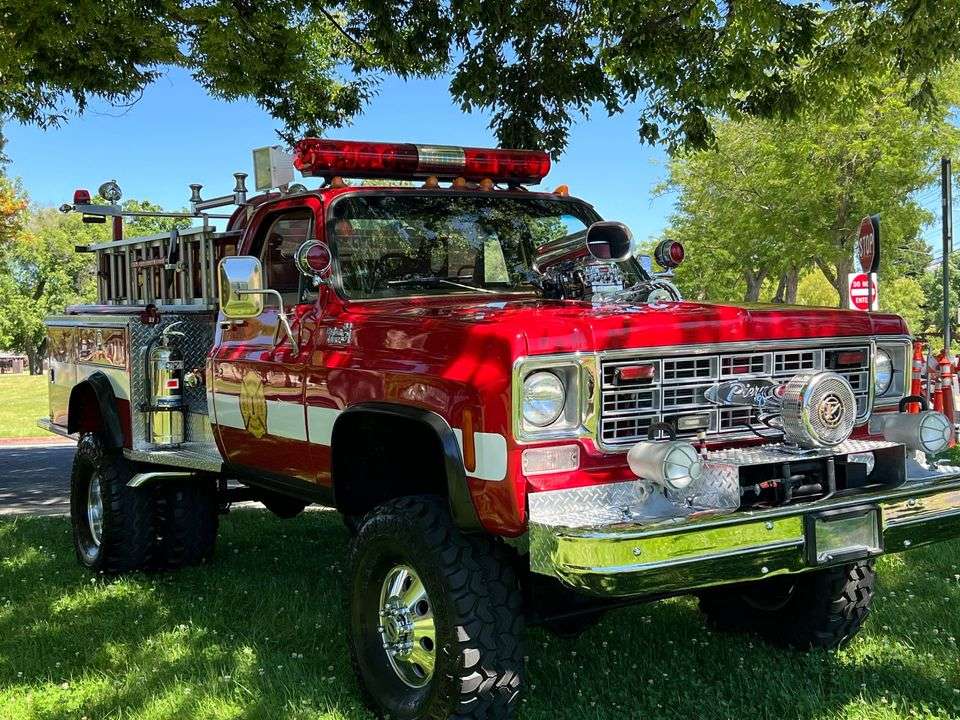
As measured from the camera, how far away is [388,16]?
9.22 metres

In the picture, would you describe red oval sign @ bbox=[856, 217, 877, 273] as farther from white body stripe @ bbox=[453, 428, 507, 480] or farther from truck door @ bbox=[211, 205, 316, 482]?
truck door @ bbox=[211, 205, 316, 482]

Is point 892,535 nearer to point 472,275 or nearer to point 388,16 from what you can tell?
point 472,275

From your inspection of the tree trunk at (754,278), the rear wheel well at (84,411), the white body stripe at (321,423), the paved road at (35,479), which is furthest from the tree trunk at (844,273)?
the white body stripe at (321,423)

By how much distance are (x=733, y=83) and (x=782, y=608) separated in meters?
5.29

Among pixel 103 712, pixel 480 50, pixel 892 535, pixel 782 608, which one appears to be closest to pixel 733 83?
pixel 480 50

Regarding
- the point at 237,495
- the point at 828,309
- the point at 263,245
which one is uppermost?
the point at 263,245

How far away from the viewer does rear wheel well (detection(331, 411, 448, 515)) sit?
4.00 metres

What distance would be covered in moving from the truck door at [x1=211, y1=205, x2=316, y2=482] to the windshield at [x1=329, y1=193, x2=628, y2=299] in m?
0.25

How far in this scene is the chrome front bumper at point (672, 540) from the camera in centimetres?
304

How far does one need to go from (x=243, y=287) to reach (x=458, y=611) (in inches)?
70.1

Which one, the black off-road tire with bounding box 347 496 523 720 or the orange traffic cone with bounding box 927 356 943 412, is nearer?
the black off-road tire with bounding box 347 496 523 720

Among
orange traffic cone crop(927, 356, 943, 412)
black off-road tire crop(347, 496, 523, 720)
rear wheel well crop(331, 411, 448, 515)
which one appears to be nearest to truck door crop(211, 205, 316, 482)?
rear wheel well crop(331, 411, 448, 515)

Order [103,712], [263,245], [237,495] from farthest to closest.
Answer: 1. [237,495]
2. [263,245]
3. [103,712]

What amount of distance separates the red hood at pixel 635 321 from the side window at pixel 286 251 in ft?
2.11
